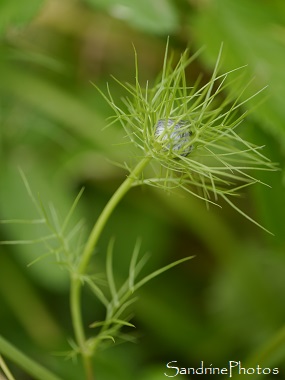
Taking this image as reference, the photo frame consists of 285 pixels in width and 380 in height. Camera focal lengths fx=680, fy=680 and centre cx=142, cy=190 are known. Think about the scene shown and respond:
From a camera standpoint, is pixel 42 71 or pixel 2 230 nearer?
pixel 2 230

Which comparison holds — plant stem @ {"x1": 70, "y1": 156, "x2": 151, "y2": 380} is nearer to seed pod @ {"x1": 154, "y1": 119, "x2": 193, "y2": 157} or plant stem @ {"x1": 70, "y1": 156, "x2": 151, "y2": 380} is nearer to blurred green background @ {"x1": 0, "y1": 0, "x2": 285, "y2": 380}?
seed pod @ {"x1": 154, "y1": 119, "x2": 193, "y2": 157}

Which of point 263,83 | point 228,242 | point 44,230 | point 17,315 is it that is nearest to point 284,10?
point 263,83

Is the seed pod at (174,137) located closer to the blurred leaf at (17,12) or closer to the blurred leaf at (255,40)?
the blurred leaf at (255,40)

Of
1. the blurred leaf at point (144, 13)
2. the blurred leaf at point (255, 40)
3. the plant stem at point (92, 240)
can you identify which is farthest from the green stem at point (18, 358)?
the blurred leaf at point (144, 13)

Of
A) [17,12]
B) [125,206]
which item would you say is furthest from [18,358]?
[125,206]

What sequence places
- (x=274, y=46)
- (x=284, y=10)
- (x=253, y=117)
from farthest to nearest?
(x=284, y=10) < (x=274, y=46) < (x=253, y=117)

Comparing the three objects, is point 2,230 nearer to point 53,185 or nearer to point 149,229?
point 53,185

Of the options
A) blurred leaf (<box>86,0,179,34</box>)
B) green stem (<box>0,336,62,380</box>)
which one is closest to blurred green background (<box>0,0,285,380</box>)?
blurred leaf (<box>86,0,179,34</box>)
